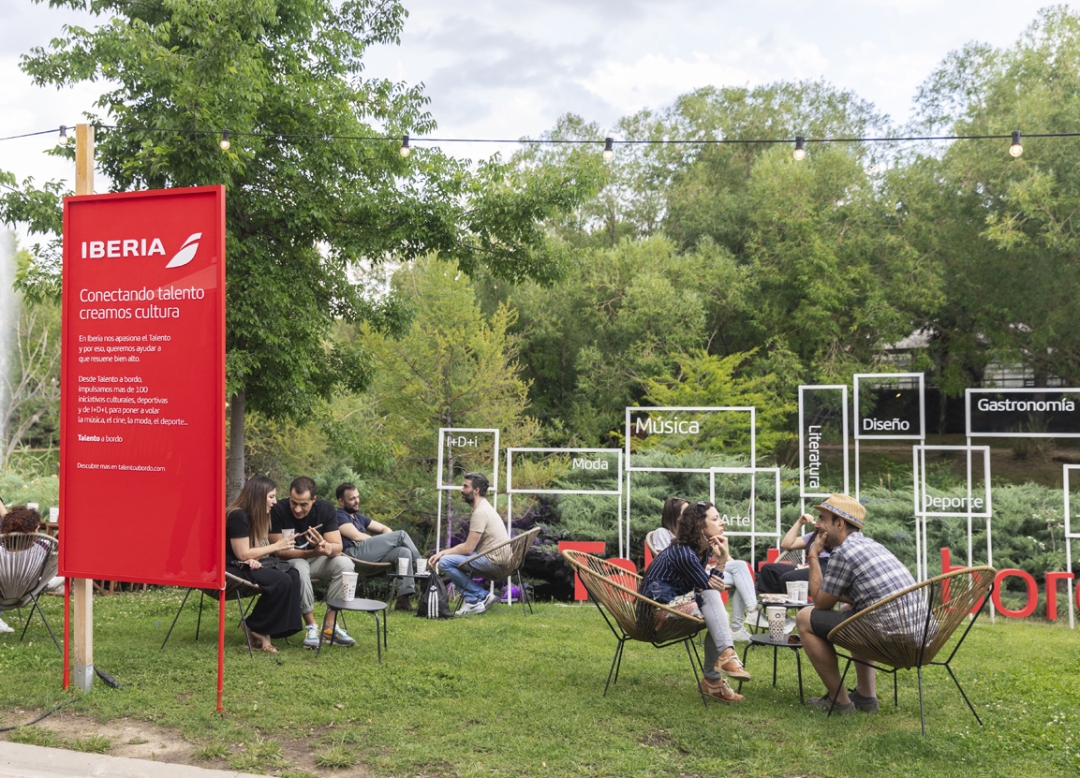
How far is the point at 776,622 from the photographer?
16.7 feet

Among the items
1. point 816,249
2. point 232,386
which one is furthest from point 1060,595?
point 816,249

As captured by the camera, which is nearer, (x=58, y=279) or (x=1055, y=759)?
(x=1055, y=759)

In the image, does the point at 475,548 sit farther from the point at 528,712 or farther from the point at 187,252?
the point at 187,252

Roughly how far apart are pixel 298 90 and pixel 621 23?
7.22 metres

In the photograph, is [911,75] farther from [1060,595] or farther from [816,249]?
[1060,595]

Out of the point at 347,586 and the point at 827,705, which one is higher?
the point at 347,586

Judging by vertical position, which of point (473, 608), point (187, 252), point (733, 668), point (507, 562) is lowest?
point (473, 608)

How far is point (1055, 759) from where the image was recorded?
4.02 m

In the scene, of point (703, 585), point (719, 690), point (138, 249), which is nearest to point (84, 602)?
point (138, 249)

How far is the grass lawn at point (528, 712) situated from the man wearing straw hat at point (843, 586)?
163mm

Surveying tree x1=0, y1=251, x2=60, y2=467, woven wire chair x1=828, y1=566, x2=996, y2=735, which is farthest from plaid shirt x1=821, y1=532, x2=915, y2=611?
tree x1=0, y1=251, x2=60, y2=467

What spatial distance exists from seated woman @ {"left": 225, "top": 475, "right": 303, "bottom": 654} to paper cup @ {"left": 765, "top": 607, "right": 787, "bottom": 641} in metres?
2.99

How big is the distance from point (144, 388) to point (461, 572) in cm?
380

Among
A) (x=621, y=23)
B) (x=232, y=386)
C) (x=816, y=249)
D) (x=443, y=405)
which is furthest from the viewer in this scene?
(x=816, y=249)
